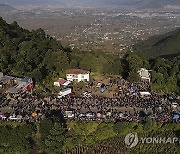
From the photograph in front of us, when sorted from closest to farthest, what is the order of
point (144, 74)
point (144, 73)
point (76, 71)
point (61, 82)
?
point (61, 82) < point (76, 71) < point (144, 74) < point (144, 73)

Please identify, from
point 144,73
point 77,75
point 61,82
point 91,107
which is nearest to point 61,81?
point 61,82

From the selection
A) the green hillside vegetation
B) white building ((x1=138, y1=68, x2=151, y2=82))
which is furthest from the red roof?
white building ((x1=138, y1=68, x2=151, y2=82))

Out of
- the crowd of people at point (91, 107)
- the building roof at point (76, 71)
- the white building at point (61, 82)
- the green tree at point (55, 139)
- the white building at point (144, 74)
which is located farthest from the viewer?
the white building at point (144, 74)

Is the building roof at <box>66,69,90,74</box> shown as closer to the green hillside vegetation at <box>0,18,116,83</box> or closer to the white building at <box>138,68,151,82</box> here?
the green hillside vegetation at <box>0,18,116,83</box>

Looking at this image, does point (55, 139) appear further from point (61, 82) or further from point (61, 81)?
point (61, 81)

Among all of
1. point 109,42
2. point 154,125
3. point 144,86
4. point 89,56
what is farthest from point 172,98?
point 109,42

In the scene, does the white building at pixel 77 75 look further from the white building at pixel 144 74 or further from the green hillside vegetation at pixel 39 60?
the white building at pixel 144 74

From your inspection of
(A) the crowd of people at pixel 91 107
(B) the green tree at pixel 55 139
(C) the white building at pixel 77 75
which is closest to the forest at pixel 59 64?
(C) the white building at pixel 77 75
